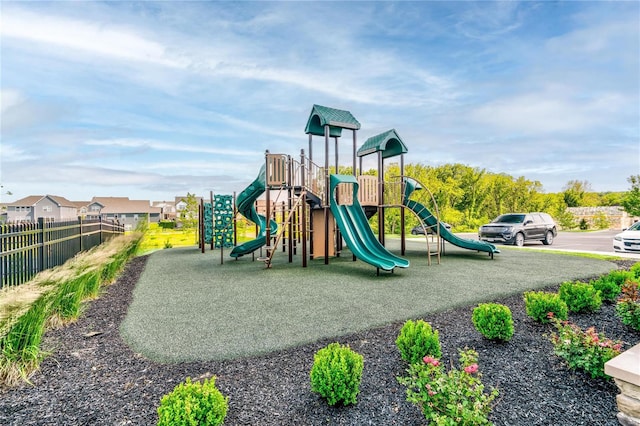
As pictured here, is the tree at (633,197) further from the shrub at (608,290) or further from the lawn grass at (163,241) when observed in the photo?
the lawn grass at (163,241)

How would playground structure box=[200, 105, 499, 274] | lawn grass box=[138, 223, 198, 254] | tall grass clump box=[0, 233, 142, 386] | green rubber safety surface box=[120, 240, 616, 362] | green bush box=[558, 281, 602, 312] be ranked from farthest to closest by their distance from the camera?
1. lawn grass box=[138, 223, 198, 254]
2. playground structure box=[200, 105, 499, 274]
3. green bush box=[558, 281, 602, 312]
4. green rubber safety surface box=[120, 240, 616, 362]
5. tall grass clump box=[0, 233, 142, 386]

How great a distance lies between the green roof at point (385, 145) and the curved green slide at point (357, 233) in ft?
Result: 6.94

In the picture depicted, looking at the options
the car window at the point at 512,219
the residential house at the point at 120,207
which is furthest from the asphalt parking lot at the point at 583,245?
the residential house at the point at 120,207

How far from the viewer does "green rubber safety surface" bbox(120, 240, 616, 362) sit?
14.3 feet

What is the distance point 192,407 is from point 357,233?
763cm

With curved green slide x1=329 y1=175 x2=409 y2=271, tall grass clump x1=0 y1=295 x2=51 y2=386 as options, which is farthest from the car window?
tall grass clump x1=0 y1=295 x2=51 y2=386

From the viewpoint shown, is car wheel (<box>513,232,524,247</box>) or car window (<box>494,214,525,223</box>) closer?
car wheel (<box>513,232,524,247</box>)

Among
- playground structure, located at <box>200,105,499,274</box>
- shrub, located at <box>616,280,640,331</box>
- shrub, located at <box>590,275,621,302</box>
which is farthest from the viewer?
playground structure, located at <box>200,105,499,274</box>

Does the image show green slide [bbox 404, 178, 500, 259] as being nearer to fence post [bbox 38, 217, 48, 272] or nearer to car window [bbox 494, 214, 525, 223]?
car window [bbox 494, 214, 525, 223]

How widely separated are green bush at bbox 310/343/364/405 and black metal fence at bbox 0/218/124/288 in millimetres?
5647

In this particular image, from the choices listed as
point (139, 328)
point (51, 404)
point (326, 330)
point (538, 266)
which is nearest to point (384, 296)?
point (326, 330)

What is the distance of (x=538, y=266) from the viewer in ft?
30.2

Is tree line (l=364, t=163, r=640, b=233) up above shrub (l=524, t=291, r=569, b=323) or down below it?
above

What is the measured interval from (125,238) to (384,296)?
9.15 meters
